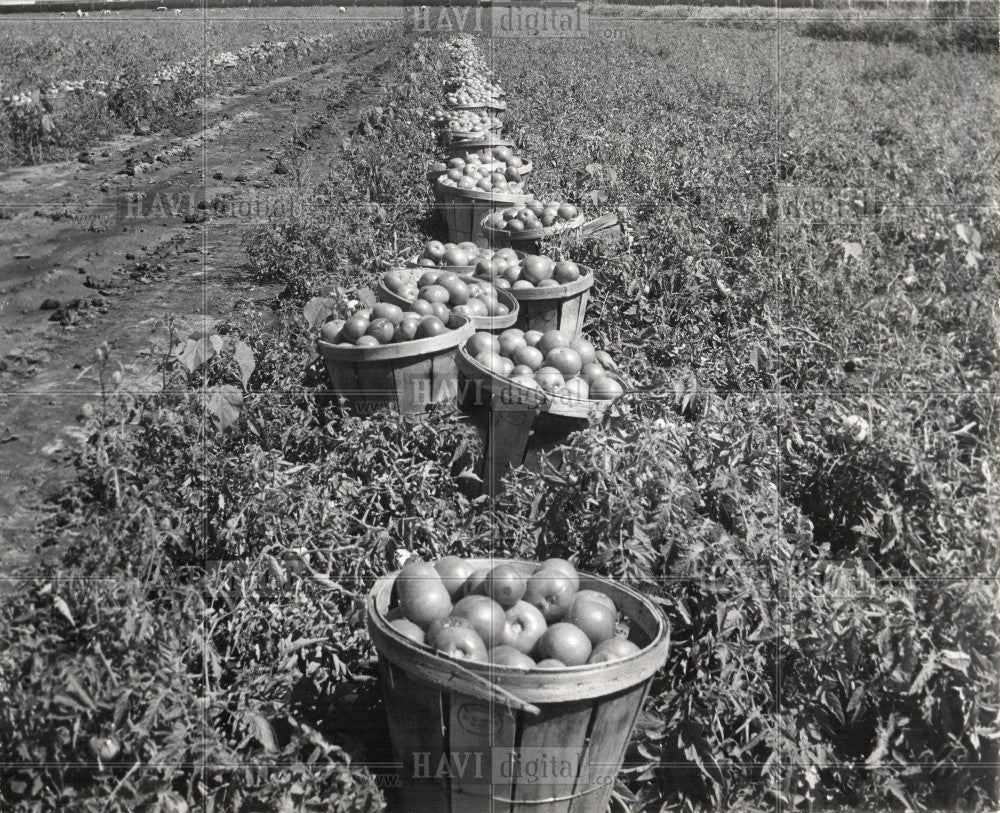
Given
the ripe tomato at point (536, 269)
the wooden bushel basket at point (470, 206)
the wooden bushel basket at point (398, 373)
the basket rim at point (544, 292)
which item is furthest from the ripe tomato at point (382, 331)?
the wooden bushel basket at point (470, 206)

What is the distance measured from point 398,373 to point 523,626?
2.02 meters

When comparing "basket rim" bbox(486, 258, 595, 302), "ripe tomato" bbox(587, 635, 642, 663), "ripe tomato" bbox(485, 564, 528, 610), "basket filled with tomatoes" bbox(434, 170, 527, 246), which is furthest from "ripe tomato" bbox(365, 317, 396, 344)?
"basket filled with tomatoes" bbox(434, 170, 527, 246)

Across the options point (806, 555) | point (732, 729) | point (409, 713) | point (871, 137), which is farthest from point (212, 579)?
point (871, 137)

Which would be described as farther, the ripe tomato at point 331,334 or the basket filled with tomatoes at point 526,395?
the ripe tomato at point 331,334

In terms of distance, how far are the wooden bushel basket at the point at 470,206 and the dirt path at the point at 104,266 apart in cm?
191

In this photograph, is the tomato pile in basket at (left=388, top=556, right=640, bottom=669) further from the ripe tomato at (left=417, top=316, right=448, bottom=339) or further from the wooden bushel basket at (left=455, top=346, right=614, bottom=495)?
the ripe tomato at (left=417, top=316, right=448, bottom=339)

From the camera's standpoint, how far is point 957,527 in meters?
3.34

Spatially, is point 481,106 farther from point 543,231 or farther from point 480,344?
point 480,344

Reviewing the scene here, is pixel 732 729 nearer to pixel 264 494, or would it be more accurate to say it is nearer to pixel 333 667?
pixel 333 667

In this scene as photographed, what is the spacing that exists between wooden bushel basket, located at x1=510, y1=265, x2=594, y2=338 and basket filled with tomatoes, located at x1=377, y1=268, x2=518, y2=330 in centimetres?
16

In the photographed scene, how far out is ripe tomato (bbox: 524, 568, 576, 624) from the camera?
2.84 m

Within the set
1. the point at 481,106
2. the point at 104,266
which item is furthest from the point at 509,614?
the point at 481,106

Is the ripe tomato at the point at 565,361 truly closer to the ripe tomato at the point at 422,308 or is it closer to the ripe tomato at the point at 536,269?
the ripe tomato at the point at 422,308

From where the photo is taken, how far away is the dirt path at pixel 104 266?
4.94 meters
